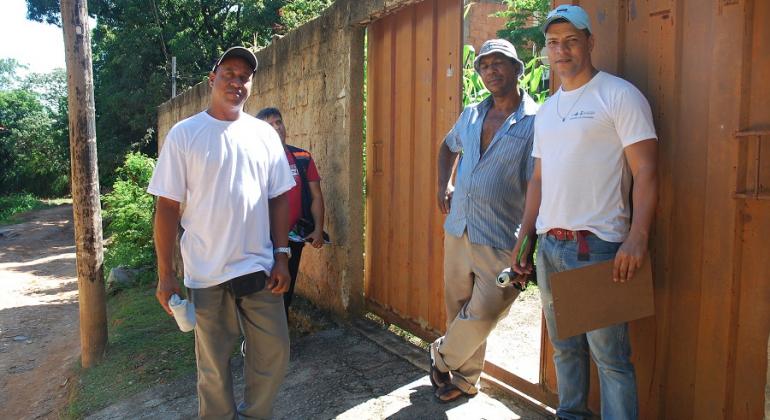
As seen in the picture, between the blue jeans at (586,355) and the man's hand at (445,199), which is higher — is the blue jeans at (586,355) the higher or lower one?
the lower one

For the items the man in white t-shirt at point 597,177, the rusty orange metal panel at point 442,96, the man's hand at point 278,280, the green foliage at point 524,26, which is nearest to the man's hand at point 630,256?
the man in white t-shirt at point 597,177

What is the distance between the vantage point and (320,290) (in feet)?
17.6

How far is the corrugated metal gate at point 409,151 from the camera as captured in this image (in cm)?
403

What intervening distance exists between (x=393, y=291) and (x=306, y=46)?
93.1 inches

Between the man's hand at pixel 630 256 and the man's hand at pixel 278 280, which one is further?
the man's hand at pixel 278 280

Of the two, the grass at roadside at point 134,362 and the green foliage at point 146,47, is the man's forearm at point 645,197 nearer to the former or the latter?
the grass at roadside at point 134,362

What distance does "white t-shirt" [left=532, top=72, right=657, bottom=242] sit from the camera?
2236mm

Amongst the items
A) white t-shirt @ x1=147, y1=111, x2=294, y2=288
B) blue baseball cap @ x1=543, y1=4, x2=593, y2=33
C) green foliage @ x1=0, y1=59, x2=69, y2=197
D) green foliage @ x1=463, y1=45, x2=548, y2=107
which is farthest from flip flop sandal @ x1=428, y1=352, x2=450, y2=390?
green foliage @ x1=0, y1=59, x2=69, y2=197

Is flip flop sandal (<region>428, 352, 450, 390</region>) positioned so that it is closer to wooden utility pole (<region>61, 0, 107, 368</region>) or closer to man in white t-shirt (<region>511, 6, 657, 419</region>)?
man in white t-shirt (<region>511, 6, 657, 419</region>)

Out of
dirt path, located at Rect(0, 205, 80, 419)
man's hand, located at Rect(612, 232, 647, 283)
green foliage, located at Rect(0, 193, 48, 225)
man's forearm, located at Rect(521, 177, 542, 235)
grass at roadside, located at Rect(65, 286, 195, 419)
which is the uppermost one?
man's forearm, located at Rect(521, 177, 542, 235)

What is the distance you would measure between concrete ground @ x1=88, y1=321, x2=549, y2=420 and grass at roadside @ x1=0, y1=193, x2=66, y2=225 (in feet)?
69.9

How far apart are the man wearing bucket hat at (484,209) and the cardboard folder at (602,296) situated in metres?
0.74

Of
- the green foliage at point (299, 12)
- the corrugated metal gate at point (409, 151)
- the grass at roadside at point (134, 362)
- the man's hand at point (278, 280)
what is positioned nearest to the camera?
the man's hand at point (278, 280)

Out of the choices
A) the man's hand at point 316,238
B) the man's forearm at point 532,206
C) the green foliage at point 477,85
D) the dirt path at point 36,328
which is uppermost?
the green foliage at point 477,85
